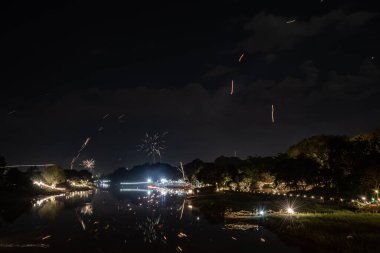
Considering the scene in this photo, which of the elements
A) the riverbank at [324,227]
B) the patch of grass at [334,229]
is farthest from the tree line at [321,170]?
the patch of grass at [334,229]

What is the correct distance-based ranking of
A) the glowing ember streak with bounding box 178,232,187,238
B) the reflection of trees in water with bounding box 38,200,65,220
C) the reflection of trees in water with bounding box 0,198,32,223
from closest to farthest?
the glowing ember streak with bounding box 178,232,187,238 → the reflection of trees in water with bounding box 38,200,65,220 → the reflection of trees in water with bounding box 0,198,32,223

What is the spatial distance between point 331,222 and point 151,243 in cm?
1758

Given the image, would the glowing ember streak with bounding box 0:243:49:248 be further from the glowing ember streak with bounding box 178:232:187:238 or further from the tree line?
the tree line

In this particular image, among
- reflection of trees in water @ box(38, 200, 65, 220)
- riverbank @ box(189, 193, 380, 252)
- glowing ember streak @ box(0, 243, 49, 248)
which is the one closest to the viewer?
riverbank @ box(189, 193, 380, 252)

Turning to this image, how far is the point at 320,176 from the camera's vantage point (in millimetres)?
90812

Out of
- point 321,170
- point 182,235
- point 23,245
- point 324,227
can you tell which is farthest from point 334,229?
point 321,170

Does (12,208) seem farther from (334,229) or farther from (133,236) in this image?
(334,229)

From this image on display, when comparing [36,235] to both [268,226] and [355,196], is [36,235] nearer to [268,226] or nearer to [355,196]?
[268,226]

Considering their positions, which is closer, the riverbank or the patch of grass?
the patch of grass

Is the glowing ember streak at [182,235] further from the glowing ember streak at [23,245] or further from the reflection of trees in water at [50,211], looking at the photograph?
the reflection of trees in water at [50,211]

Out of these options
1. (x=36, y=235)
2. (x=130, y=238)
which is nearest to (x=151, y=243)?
(x=130, y=238)

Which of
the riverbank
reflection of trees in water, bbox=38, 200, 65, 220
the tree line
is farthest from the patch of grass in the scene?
reflection of trees in water, bbox=38, 200, 65, 220

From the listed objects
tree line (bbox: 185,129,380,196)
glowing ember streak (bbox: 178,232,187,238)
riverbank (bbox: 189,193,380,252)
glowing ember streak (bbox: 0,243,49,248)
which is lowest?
glowing ember streak (bbox: 178,232,187,238)

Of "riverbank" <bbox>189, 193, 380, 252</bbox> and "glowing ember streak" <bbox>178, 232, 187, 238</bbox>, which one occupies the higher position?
"riverbank" <bbox>189, 193, 380, 252</bbox>
